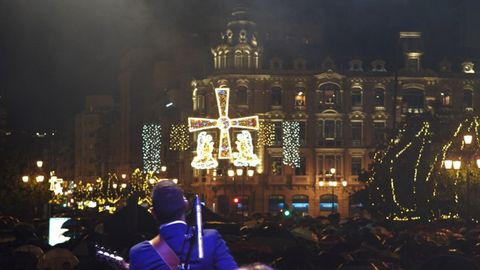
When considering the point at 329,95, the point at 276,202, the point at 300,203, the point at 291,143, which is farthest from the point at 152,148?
the point at 329,95

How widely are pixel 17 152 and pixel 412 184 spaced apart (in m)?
21.7

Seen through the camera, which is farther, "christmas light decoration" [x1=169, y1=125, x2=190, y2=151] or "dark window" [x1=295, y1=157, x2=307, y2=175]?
"christmas light decoration" [x1=169, y1=125, x2=190, y2=151]

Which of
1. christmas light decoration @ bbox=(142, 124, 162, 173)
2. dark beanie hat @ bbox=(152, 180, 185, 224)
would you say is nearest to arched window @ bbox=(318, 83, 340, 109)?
christmas light decoration @ bbox=(142, 124, 162, 173)

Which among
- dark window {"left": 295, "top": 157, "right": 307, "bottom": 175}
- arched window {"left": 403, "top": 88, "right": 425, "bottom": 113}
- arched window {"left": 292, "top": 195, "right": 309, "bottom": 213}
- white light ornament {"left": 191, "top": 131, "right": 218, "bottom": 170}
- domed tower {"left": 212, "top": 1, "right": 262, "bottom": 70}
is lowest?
arched window {"left": 292, "top": 195, "right": 309, "bottom": 213}

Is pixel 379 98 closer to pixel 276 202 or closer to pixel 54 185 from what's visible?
pixel 276 202

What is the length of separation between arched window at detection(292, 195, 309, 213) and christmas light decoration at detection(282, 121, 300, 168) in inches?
100

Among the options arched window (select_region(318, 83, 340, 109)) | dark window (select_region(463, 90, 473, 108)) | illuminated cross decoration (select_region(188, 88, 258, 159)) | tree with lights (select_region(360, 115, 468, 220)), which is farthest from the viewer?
dark window (select_region(463, 90, 473, 108))

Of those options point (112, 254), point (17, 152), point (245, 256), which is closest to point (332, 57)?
point (17, 152)

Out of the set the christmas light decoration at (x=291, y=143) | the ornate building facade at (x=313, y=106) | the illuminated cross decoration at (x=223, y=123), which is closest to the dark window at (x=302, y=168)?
the ornate building facade at (x=313, y=106)

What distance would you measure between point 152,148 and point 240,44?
19479mm

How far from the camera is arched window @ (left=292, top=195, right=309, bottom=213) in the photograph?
82.8m

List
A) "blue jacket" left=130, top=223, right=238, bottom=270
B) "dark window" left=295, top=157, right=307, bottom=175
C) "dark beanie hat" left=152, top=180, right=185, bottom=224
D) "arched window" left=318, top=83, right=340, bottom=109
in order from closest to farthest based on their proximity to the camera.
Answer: "blue jacket" left=130, top=223, right=238, bottom=270 → "dark beanie hat" left=152, top=180, right=185, bottom=224 → "dark window" left=295, top=157, right=307, bottom=175 → "arched window" left=318, top=83, right=340, bottom=109

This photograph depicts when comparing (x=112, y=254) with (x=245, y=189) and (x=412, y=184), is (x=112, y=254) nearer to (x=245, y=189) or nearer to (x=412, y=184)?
(x=412, y=184)

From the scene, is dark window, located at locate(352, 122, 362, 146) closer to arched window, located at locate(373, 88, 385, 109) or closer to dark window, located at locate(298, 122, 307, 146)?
arched window, located at locate(373, 88, 385, 109)
